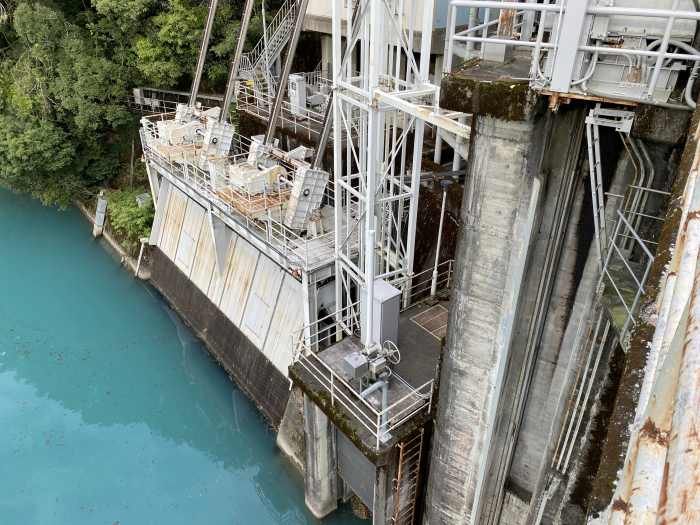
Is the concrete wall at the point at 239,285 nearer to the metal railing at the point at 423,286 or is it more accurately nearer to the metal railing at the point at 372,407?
the metal railing at the point at 423,286

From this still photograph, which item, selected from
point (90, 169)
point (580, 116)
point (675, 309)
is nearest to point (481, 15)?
point (580, 116)

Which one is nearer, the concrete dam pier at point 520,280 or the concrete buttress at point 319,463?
the concrete dam pier at point 520,280

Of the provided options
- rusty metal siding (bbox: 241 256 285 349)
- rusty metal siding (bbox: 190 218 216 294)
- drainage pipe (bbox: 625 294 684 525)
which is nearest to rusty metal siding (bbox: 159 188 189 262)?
rusty metal siding (bbox: 190 218 216 294)

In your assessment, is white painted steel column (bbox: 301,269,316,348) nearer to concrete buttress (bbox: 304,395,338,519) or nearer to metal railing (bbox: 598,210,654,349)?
concrete buttress (bbox: 304,395,338,519)

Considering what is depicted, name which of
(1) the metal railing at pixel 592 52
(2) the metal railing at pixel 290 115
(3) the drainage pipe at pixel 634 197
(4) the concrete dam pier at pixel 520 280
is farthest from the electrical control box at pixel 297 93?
(3) the drainage pipe at pixel 634 197

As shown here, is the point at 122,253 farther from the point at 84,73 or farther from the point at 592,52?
the point at 592,52

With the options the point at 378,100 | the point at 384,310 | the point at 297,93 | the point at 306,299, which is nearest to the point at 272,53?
the point at 297,93
